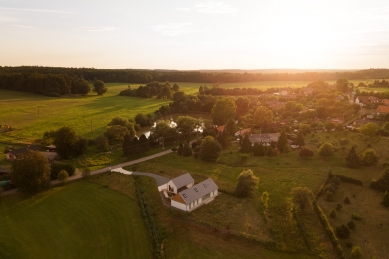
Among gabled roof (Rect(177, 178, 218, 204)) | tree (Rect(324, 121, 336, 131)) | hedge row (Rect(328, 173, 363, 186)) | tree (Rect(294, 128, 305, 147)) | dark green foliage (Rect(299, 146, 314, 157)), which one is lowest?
hedge row (Rect(328, 173, 363, 186))

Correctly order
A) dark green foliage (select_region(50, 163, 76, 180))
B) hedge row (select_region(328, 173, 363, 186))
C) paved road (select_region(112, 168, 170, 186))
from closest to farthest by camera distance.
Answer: hedge row (select_region(328, 173, 363, 186)), dark green foliage (select_region(50, 163, 76, 180)), paved road (select_region(112, 168, 170, 186))

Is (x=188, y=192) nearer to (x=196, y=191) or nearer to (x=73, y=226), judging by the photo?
(x=196, y=191)

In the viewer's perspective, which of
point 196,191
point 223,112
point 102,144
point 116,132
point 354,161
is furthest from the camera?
point 223,112

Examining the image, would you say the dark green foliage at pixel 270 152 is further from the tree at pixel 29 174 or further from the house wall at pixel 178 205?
the tree at pixel 29 174

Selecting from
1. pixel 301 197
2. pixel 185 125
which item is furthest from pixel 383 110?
pixel 301 197

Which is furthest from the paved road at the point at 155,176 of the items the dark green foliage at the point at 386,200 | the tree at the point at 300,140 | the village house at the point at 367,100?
the village house at the point at 367,100

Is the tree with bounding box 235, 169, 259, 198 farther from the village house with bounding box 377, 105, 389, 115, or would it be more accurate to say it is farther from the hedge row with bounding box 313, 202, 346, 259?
the village house with bounding box 377, 105, 389, 115

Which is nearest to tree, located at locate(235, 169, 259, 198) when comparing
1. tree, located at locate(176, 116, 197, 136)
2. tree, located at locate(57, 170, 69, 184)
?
tree, located at locate(57, 170, 69, 184)
